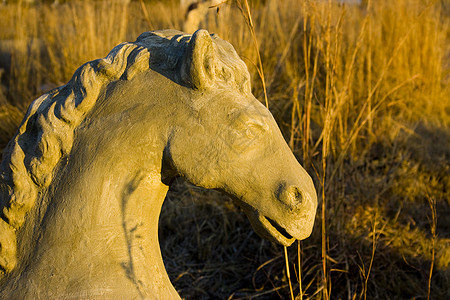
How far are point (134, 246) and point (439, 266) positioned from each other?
2.00 metres

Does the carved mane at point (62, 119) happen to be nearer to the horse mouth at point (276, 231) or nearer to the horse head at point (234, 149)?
the horse head at point (234, 149)

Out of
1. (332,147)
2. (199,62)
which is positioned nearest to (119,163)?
(199,62)

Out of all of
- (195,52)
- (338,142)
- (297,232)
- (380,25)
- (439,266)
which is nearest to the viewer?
(195,52)

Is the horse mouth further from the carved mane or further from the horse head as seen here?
the carved mane

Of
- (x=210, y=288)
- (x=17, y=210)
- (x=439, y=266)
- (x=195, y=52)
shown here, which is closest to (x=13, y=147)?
(x=17, y=210)

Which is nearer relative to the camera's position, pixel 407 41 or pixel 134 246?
pixel 134 246

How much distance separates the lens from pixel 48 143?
798 millimetres

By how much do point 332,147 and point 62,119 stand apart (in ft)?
6.31

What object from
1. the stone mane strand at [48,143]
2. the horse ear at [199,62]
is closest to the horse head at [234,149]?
the horse ear at [199,62]

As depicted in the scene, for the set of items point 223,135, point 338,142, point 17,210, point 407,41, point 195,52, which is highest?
point 195,52

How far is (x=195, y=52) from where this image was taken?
757 mm

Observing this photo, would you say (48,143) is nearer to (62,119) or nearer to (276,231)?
(62,119)

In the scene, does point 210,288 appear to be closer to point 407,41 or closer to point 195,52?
point 195,52

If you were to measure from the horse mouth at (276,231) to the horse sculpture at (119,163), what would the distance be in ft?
0.05
